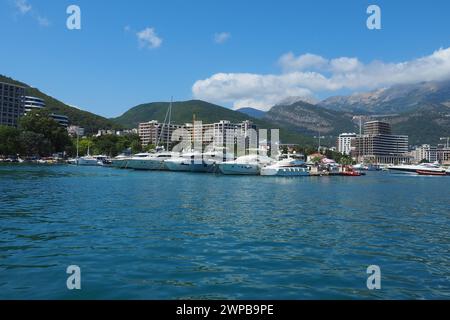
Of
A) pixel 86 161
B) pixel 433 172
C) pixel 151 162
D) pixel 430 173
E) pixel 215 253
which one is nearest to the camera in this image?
pixel 215 253

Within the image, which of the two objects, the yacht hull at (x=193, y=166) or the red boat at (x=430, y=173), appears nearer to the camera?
the yacht hull at (x=193, y=166)

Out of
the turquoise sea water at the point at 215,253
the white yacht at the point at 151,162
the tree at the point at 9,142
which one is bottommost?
the turquoise sea water at the point at 215,253

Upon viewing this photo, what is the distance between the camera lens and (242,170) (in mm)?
96188

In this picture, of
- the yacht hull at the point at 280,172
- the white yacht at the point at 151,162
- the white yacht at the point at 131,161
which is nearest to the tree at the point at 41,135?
the white yacht at the point at 131,161

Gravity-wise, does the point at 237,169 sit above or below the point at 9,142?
below

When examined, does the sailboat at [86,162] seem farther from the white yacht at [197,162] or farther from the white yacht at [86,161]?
the white yacht at [197,162]

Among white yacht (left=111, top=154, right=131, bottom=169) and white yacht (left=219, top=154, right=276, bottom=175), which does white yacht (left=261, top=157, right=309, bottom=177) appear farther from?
white yacht (left=111, top=154, right=131, bottom=169)

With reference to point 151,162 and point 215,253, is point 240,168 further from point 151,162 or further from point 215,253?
point 215,253

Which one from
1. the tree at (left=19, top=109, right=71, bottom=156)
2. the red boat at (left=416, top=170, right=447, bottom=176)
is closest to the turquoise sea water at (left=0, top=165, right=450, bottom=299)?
the red boat at (left=416, top=170, right=447, bottom=176)

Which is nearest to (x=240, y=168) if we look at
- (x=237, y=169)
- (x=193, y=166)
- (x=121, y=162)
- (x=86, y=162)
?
(x=237, y=169)

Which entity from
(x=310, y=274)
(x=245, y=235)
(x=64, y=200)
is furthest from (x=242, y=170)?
(x=310, y=274)
